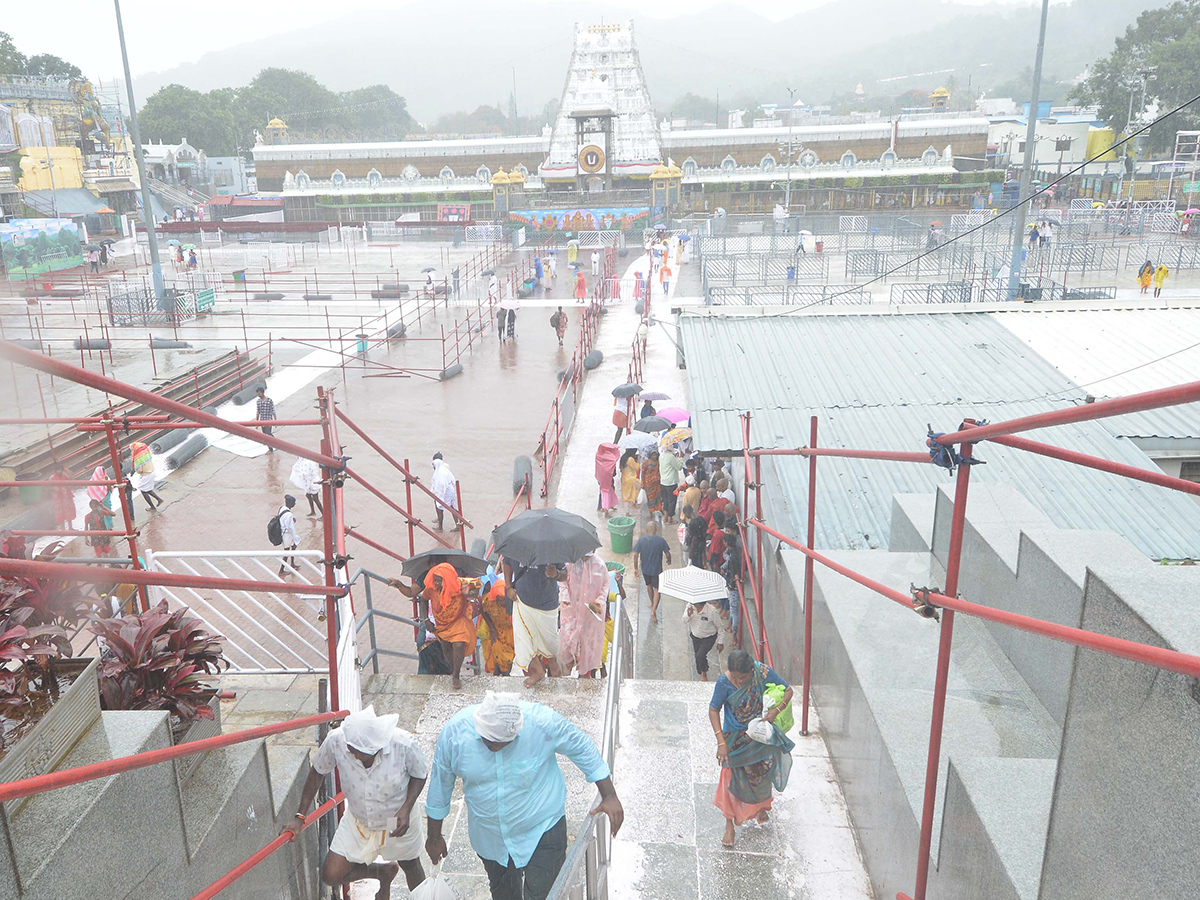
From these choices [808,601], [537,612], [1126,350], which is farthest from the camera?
[1126,350]

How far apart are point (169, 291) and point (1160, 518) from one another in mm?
26581

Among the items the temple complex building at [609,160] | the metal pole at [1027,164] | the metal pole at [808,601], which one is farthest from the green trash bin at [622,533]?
the temple complex building at [609,160]

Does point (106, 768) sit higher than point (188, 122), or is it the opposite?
point (188, 122)

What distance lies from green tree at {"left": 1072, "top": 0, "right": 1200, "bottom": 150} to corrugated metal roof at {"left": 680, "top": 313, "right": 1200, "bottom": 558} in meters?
58.8

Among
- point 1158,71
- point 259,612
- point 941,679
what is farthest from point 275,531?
point 1158,71

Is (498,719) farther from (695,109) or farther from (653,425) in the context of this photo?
(695,109)

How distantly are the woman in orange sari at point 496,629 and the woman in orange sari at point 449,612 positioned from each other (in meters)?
0.40

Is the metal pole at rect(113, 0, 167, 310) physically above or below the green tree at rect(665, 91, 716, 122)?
below

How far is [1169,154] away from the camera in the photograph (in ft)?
202

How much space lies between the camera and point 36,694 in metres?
3.30

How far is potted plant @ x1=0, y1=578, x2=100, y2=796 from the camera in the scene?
267 centimetres

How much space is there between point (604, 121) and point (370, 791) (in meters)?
53.8

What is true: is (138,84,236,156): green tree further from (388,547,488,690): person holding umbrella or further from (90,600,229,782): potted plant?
(90,600,229,782): potted plant

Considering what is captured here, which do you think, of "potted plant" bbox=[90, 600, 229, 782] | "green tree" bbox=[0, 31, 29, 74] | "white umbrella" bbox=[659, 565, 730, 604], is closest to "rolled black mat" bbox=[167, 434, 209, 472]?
"white umbrella" bbox=[659, 565, 730, 604]
